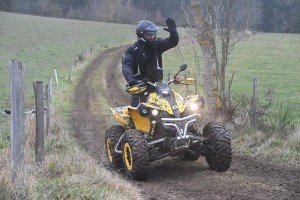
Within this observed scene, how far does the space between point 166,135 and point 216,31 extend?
4958 millimetres

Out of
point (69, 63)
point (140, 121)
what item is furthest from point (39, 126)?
point (69, 63)

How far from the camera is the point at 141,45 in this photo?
25.5 feet

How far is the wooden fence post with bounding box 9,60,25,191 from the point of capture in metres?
4.60

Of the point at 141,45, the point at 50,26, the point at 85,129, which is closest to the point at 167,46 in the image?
the point at 141,45

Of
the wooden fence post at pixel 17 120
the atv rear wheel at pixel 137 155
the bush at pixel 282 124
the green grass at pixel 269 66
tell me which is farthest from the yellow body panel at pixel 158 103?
the green grass at pixel 269 66

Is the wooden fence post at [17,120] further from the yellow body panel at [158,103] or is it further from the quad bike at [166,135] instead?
the yellow body panel at [158,103]

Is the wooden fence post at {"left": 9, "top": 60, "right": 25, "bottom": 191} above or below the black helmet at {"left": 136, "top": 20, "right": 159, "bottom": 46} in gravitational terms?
below

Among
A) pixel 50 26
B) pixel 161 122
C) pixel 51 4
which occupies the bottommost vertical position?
pixel 161 122

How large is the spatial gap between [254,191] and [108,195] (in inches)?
79.8

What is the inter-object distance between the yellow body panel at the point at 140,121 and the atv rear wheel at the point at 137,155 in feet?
1.00

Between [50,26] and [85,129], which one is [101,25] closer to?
[50,26]

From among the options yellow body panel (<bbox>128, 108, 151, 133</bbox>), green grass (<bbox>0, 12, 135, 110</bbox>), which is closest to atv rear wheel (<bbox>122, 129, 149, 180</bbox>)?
yellow body panel (<bbox>128, 108, 151, 133</bbox>)

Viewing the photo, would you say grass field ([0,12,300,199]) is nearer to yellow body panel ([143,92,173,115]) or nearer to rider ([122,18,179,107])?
yellow body panel ([143,92,173,115])

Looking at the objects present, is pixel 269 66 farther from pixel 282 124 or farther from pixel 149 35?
pixel 149 35
